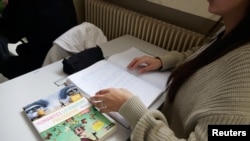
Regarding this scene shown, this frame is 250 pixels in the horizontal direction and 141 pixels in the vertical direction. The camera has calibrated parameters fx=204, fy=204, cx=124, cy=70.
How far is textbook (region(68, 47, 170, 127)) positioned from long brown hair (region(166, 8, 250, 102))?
0.11 metres

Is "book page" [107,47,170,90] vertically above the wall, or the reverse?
the wall

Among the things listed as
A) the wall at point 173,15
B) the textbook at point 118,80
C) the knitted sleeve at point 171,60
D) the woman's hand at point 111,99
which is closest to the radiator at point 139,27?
the wall at point 173,15

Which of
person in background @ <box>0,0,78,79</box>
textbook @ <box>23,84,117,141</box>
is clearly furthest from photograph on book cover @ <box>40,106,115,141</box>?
person in background @ <box>0,0,78,79</box>

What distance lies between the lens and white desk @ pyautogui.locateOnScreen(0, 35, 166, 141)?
27.1 inches

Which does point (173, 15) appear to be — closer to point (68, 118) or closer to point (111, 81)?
point (111, 81)

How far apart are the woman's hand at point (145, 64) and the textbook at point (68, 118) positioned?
0.99 ft

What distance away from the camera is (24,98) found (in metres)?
0.82

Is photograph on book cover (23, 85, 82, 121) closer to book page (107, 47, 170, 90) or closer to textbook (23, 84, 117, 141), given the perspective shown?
textbook (23, 84, 117, 141)

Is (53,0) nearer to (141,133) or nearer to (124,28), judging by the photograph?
(124,28)

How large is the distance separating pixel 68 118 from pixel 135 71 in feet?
1.31

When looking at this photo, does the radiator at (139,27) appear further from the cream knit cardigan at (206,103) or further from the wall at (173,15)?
the cream knit cardigan at (206,103)

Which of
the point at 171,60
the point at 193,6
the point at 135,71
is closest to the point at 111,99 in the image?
the point at 135,71

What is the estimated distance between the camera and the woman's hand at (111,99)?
72cm

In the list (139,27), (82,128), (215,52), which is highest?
(215,52)
